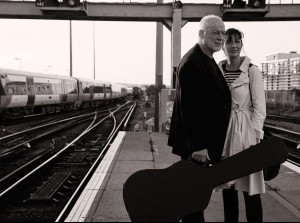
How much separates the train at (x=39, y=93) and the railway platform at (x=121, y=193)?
20.3 feet

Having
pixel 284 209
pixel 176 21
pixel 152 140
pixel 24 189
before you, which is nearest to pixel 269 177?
pixel 284 209

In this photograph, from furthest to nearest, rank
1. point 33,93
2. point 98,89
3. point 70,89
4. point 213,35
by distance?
point 98,89
point 70,89
point 33,93
point 213,35

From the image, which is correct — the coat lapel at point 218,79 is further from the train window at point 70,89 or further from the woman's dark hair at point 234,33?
the train window at point 70,89

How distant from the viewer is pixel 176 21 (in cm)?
1409

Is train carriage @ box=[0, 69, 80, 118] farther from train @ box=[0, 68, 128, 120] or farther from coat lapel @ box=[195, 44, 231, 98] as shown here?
coat lapel @ box=[195, 44, 231, 98]

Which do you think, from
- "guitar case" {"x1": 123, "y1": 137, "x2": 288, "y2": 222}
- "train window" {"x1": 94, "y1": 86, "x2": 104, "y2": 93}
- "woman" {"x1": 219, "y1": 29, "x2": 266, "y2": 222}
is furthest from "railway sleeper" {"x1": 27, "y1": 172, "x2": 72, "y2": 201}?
"train window" {"x1": 94, "y1": 86, "x2": 104, "y2": 93}

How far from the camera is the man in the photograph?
2.95 meters

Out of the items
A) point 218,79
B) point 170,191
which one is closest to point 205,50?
point 218,79

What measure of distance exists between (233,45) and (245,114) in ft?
1.71

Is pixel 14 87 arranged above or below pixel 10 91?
above

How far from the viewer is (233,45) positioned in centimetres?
338

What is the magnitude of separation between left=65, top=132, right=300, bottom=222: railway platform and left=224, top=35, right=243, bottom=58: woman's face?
3.90 ft

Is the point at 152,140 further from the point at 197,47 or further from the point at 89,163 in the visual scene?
the point at 197,47

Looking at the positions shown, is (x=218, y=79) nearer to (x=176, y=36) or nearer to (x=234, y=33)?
(x=234, y=33)
